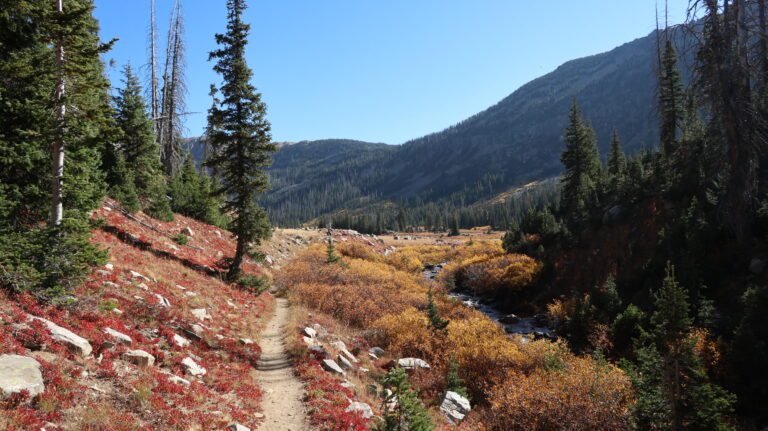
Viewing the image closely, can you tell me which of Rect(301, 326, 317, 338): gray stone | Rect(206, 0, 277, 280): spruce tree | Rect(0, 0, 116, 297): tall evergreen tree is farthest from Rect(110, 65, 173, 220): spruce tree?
Rect(301, 326, 317, 338): gray stone

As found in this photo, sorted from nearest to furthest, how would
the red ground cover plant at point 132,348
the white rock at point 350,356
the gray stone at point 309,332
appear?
the red ground cover plant at point 132,348 → the white rock at point 350,356 → the gray stone at point 309,332

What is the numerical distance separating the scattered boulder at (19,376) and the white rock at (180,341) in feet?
12.3

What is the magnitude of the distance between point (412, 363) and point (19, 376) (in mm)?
11021

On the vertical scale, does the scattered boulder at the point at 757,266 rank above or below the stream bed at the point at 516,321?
above

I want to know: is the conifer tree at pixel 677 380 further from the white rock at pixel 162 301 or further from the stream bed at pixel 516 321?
the white rock at pixel 162 301

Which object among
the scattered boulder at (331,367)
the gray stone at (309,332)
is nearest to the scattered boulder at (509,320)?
the gray stone at (309,332)

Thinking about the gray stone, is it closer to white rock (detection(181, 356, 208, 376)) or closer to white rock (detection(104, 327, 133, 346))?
white rock (detection(181, 356, 208, 376))

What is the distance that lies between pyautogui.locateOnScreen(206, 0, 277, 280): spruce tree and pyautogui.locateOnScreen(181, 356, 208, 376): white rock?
10360mm

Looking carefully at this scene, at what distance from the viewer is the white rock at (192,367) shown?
338 inches

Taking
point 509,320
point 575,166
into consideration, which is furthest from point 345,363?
point 575,166

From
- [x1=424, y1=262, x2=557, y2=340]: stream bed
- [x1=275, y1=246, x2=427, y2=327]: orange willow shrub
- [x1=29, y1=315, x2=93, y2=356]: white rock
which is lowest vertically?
[x1=424, y1=262, x2=557, y2=340]: stream bed

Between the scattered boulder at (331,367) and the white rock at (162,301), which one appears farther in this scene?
the white rock at (162,301)

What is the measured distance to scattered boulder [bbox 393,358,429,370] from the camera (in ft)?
43.9

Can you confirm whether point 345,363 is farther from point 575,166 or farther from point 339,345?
point 575,166
